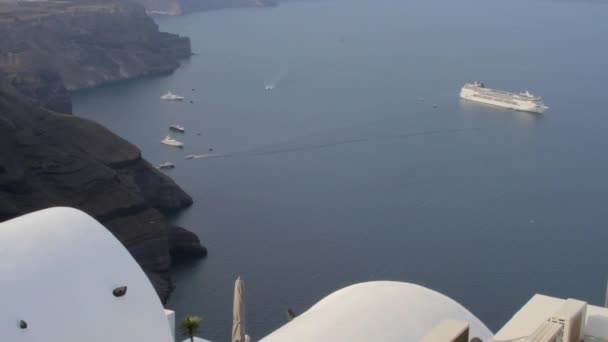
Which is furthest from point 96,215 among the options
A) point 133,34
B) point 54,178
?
point 133,34

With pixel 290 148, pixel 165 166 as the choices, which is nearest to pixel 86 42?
pixel 165 166

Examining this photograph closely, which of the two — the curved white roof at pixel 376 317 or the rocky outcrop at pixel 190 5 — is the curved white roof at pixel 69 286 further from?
the rocky outcrop at pixel 190 5

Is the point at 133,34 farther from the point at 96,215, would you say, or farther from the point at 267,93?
the point at 96,215

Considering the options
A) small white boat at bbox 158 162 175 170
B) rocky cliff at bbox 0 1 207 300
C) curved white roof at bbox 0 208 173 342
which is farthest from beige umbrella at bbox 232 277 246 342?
small white boat at bbox 158 162 175 170

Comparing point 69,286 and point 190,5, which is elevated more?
point 69,286

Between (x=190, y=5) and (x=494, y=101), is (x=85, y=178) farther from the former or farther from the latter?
(x=190, y=5)

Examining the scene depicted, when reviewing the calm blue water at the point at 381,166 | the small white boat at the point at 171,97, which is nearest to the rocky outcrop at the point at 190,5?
the calm blue water at the point at 381,166
